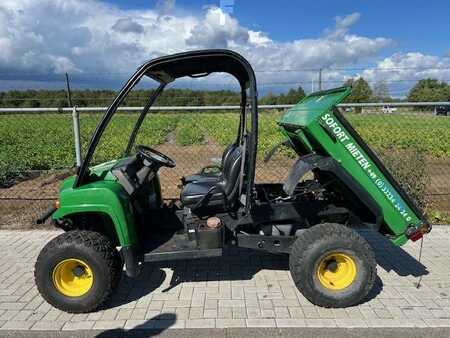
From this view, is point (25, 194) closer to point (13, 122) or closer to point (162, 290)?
point (162, 290)

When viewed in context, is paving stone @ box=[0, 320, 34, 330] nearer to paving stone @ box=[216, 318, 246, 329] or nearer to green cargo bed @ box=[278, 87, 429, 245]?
paving stone @ box=[216, 318, 246, 329]

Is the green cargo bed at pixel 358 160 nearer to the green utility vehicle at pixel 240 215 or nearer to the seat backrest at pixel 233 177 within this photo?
the green utility vehicle at pixel 240 215

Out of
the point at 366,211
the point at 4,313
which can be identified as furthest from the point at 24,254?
the point at 366,211

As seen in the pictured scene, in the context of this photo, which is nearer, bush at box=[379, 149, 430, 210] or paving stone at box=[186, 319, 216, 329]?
paving stone at box=[186, 319, 216, 329]

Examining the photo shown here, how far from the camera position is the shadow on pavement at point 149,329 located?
122 inches

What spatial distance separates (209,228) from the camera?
11.4 feet

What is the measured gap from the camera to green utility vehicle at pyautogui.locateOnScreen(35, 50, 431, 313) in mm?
3283

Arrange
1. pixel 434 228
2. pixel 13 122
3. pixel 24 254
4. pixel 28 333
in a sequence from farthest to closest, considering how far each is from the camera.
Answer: pixel 13 122 < pixel 434 228 < pixel 24 254 < pixel 28 333

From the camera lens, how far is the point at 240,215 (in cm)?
359

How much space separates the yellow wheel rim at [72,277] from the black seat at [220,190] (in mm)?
1008

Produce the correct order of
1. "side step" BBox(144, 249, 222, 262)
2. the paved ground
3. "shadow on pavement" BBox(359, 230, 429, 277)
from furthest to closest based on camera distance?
1. "shadow on pavement" BBox(359, 230, 429, 277)
2. "side step" BBox(144, 249, 222, 262)
3. the paved ground

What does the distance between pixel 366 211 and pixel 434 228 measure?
2428 millimetres

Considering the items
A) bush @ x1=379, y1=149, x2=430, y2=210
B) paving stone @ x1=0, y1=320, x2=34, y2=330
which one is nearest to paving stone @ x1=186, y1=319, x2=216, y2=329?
paving stone @ x1=0, y1=320, x2=34, y2=330

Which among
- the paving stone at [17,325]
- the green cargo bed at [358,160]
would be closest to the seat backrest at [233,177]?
the green cargo bed at [358,160]
